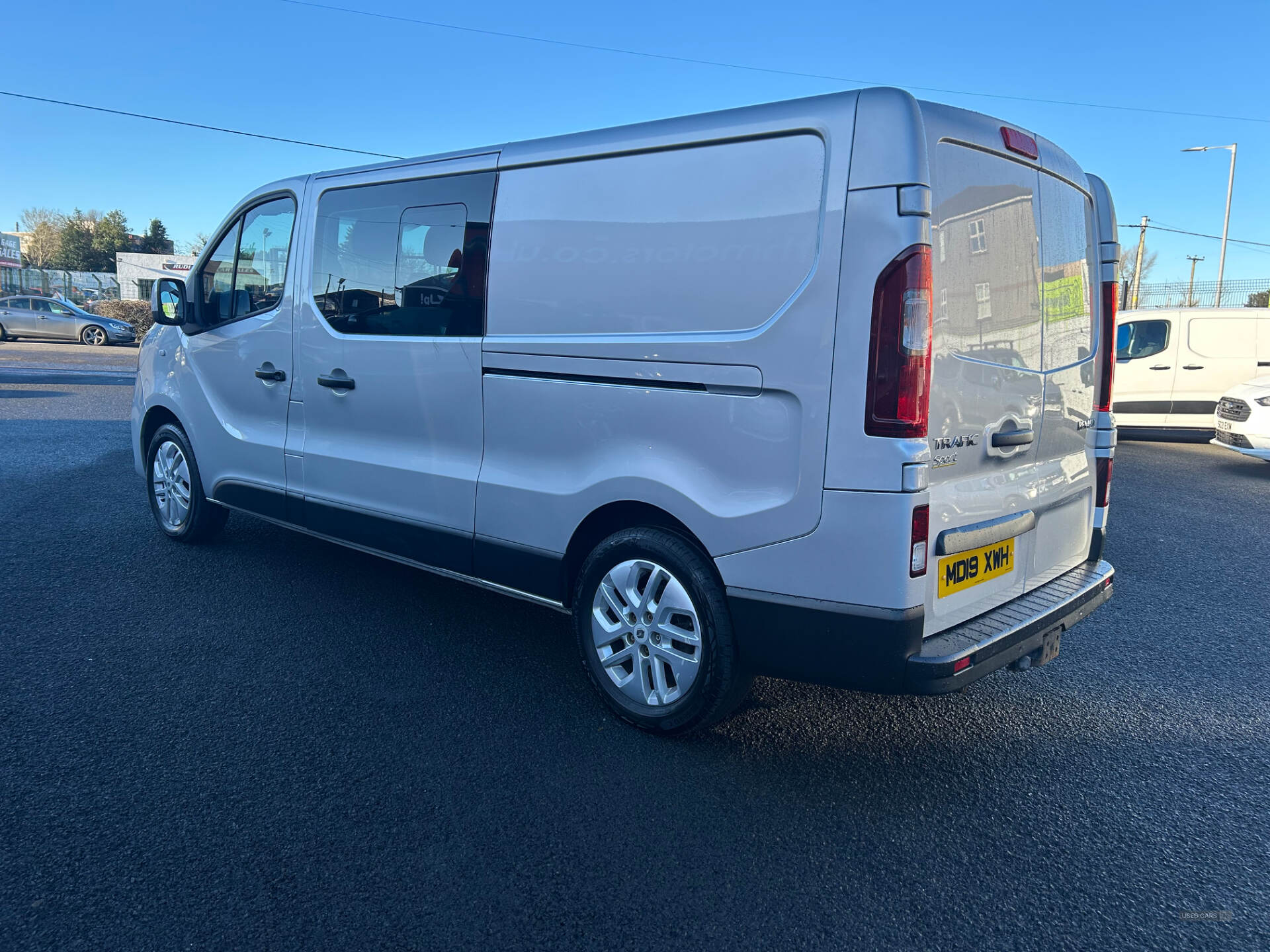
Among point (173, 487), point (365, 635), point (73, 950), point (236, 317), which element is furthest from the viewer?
point (173, 487)

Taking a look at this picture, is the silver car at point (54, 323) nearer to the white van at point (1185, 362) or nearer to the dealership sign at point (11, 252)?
the dealership sign at point (11, 252)

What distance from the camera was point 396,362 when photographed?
14.1 feet

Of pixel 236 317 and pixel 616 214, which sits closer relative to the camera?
pixel 616 214

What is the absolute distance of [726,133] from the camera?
310cm

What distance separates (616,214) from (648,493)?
41.0 inches

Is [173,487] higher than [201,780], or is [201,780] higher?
[173,487]

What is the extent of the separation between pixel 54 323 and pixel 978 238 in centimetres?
3346

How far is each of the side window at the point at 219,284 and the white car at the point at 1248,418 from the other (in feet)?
32.4

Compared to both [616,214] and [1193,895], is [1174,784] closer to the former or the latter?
[1193,895]

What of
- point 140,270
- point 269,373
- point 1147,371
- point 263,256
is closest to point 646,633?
point 269,373

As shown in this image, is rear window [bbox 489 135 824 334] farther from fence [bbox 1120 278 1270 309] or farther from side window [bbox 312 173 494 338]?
fence [bbox 1120 278 1270 309]

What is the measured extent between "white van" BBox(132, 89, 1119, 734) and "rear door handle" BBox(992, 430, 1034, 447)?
11mm

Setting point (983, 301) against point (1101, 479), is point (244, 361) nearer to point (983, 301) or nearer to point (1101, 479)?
point (983, 301)

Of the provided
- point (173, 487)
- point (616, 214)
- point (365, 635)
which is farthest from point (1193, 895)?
point (173, 487)
